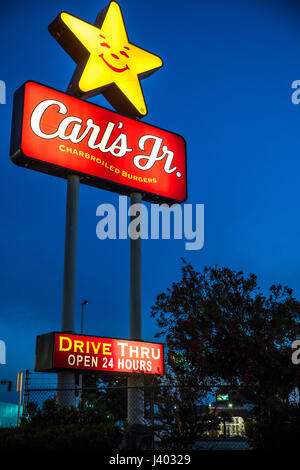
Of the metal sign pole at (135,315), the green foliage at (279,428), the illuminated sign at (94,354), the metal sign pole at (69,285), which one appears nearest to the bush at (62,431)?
the metal sign pole at (69,285)

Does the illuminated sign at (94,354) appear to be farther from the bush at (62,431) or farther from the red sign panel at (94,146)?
the red sign panel at (94,146)

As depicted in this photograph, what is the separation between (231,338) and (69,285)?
20.3 ft

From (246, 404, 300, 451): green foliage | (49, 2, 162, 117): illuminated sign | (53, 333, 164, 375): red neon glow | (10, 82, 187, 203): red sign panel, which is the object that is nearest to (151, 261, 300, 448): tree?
(246, 404, 300, 451): green foliage

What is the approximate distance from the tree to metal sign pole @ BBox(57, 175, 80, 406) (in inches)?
135

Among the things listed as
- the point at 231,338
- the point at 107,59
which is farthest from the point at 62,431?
the point at 107,59

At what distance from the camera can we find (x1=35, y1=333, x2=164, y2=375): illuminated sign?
1366 cm

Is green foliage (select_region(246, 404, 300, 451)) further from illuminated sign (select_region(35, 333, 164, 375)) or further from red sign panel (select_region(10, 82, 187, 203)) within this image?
→ red sign panel (select_region(10, 82, 187, 203))

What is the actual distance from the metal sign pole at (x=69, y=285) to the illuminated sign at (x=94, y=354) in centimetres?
46

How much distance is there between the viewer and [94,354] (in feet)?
47.3

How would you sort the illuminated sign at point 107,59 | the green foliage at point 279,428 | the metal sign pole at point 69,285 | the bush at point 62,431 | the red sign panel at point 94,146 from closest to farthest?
the green foliage at point 279,428
the bush at point 62,431
the metal sign pole at point 69,285
the red sign panel at point 94,146
the illuminated sign at point 107,59

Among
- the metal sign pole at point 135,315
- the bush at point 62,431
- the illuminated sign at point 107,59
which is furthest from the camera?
the illuminated sign at point 107,59

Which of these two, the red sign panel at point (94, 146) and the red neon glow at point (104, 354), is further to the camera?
the red sign panel at point (94, 146)

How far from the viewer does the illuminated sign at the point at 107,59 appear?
17.2m

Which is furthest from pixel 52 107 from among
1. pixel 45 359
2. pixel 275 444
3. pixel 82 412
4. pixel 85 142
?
pixel 275 444
